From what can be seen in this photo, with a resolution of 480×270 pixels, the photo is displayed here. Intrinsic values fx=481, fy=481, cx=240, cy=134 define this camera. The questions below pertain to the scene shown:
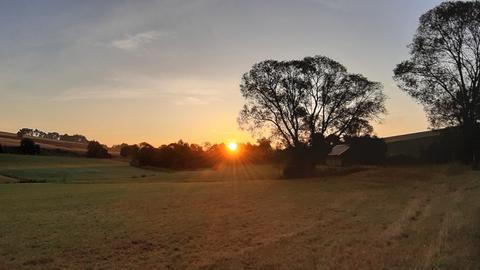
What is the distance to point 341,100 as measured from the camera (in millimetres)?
61250

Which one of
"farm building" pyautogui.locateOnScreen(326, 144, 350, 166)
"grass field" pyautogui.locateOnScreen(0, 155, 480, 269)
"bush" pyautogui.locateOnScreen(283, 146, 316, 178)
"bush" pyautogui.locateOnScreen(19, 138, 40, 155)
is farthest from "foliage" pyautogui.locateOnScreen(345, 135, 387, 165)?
"bush" pyautogui.locateOnScreen(19, 138, 40, 155)

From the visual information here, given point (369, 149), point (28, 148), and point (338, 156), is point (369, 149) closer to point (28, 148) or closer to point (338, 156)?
point (338, 156)

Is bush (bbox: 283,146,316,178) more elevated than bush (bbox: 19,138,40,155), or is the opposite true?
bush (bbox: 19,138,40,155)

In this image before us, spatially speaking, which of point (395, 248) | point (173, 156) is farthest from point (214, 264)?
point (173, 156)

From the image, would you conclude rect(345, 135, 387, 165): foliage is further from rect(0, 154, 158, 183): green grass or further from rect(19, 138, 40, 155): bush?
rect(19, 138, 40, 155): bush

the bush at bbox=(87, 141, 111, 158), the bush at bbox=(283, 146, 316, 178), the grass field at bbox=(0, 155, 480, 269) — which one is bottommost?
the grass field at bbox=(0, 155, 480, 269)

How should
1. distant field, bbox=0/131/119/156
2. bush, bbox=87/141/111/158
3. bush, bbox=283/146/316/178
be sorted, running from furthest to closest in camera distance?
bush, bbox=87/141/111/158
distant field, bbox=0/131/119/156
bush, bbox=283/146/316/178

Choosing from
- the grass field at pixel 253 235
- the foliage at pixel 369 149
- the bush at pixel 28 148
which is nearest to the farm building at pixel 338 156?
the foliage at pixel 369 149

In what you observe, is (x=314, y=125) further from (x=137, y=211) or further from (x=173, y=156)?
(x=173, y=156)

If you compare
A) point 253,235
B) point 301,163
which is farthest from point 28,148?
point 253,235

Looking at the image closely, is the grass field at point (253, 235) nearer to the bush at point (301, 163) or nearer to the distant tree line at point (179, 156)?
the bush at point (301, 163)

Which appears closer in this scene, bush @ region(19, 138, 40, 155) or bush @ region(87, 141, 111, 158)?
bush @ region(19, 138, 40, 155)

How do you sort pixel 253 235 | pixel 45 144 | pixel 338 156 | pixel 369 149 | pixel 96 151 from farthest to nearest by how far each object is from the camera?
pixel 45 144
pixel 96 151
pixel 338 156
pixel 369 149
pixel 253 235

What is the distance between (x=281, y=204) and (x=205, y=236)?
12209 millimetres
